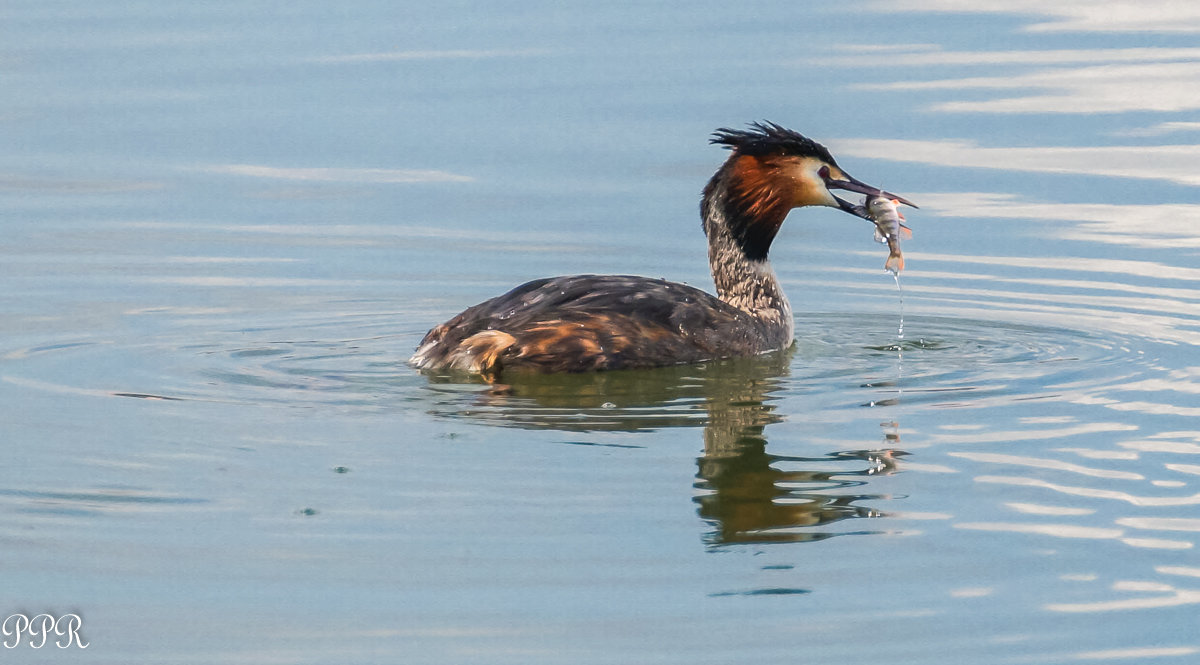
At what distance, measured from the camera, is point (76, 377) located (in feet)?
36.6

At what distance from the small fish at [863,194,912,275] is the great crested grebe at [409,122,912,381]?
A: 104mm

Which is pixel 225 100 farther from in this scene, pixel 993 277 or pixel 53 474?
pixel 53 474

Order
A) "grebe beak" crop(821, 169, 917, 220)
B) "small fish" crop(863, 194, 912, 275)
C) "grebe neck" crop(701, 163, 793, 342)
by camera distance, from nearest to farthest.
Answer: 1. "small fish" crop(863, 194, 912, 275)
2. "grebe beak" crop(821, 169, 917, 220)
3. "grebe neck" crop(701, 163, 793, 342)

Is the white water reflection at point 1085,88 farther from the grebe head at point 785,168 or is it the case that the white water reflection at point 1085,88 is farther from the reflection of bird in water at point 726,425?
the reflection of bird in water at point 726,425

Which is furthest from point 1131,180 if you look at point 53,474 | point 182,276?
point 53,474

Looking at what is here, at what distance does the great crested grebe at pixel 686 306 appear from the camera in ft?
37.3

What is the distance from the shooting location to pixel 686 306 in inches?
470

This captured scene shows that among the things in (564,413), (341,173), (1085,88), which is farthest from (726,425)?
(1085,88)

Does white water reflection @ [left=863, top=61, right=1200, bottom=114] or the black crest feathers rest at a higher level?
white water reflection @ [left=863, top=61, right=1200, bottom=114]

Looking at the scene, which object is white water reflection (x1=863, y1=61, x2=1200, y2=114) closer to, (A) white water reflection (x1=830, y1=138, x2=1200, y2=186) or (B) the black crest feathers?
(A) white water reflection (x1=830, y1=138, x2=1200, y2=186)

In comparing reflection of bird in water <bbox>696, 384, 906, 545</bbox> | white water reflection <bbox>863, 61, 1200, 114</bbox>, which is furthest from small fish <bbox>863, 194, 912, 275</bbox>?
white water reflection <bbox>863, 61, 1200, 114</bbox>

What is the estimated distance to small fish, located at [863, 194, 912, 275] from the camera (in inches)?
489

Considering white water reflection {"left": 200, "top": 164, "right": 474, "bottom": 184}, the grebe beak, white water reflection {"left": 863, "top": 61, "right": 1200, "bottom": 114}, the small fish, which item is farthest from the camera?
white water reflection {"left": 863, "top": 61, "right": 1200, "bottom": 114}

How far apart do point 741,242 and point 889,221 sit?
100cm
